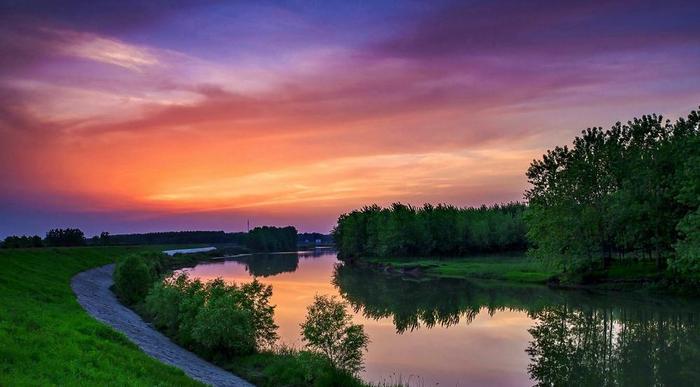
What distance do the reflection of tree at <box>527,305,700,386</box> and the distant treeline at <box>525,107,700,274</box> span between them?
745 inches

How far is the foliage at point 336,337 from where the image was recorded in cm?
2616

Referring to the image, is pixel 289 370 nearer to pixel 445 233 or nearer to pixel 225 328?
pixel 225 328

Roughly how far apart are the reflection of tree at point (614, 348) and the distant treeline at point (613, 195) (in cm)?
1892

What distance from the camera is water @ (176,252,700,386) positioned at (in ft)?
98.7

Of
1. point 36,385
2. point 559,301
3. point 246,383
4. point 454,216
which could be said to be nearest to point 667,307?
point 559,301

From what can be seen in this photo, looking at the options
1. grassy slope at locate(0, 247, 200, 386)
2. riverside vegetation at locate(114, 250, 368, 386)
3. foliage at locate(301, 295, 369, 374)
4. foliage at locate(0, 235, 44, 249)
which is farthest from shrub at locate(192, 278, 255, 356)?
foliage at locate(0, 235, 44, 249)

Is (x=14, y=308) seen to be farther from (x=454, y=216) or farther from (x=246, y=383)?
(x=454, y=216)

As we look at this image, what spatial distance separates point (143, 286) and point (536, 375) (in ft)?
157

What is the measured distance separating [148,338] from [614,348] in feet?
105

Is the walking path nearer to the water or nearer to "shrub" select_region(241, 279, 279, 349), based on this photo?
"shrub" select_region(241, 279, 279, 349)

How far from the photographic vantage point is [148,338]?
122 feet

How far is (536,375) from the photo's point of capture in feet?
99.5

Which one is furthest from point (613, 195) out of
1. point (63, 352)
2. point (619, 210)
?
point (63, 352)

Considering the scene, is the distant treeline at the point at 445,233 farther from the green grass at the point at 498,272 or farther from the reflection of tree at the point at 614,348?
the reflection of tree at the point at 614,348
